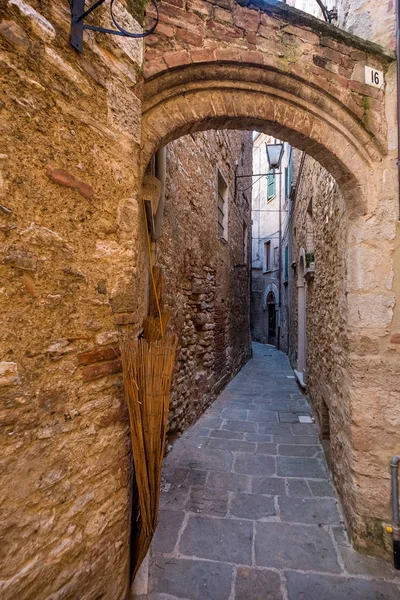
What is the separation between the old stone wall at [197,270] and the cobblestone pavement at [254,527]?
787mm

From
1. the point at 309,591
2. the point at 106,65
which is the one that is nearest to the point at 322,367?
the point at 309,591

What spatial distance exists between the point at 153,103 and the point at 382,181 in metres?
1.68

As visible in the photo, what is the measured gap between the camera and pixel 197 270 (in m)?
4.82

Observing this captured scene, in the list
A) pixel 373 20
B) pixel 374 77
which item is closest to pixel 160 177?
pixel 374 77

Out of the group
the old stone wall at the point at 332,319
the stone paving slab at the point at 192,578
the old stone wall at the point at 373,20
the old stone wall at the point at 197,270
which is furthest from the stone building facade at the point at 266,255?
the stone paving slab at the point at 192,578

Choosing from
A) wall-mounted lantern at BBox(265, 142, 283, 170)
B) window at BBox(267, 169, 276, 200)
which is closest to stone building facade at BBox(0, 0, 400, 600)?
wall-mounted lantern at BBox(265, 142, 283, 170)

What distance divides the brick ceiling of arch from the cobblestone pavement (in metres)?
2.67

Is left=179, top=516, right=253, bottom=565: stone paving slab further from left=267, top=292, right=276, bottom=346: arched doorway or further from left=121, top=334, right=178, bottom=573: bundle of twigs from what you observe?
left=267, top=292, right=276, bottom=346: arched doorway

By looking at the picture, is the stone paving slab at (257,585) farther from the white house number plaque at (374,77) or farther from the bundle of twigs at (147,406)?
the white house number plaque at (374,77)

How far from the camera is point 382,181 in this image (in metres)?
2.34

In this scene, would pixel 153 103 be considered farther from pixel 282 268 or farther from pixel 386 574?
pixel 282 268

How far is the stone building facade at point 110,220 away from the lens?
121cm

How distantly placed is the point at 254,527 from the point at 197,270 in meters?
3.23

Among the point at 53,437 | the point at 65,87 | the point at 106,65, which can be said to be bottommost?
the point at 53,437
